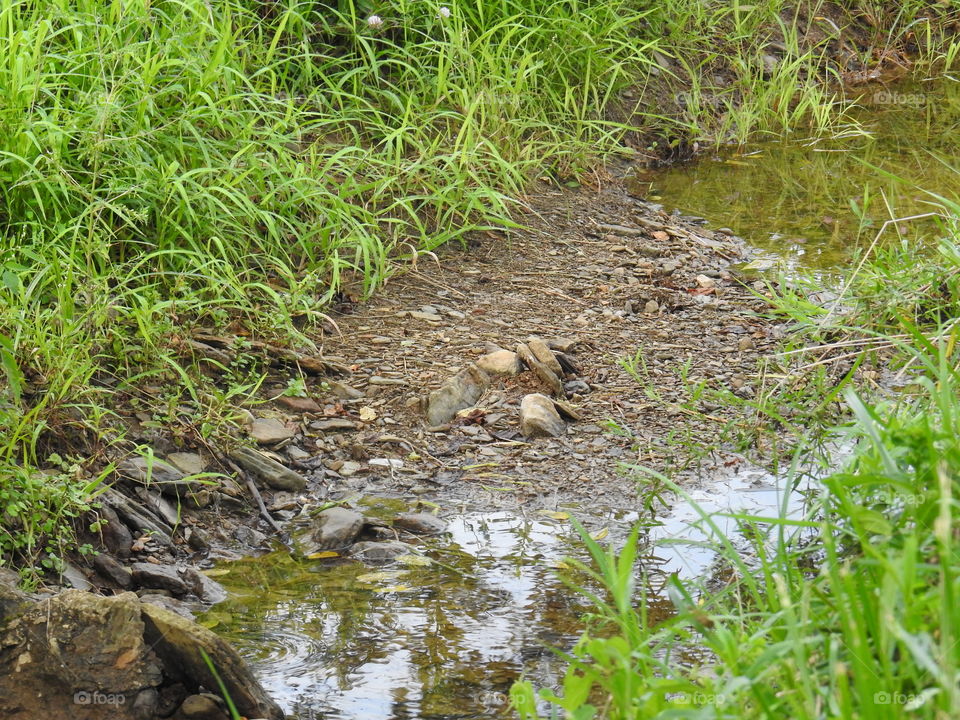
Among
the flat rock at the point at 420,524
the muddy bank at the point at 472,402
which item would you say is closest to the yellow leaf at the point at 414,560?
the flat rock at the point at 420,524

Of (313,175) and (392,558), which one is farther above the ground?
(313,175)

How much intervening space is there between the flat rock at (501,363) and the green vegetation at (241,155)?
638 millimetres

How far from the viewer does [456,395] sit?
3.41 m

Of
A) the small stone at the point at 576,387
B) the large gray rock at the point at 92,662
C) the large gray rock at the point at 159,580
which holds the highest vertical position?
the large gray rock at the point at 92,662

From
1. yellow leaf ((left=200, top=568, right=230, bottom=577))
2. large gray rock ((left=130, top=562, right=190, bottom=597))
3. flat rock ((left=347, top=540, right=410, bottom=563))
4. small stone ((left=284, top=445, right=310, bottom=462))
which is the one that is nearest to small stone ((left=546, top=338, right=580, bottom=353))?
small stone ((left=284, top=445, right=310, bottom=462))

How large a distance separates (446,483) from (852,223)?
2.73 metres

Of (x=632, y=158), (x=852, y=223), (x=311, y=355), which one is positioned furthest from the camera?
(x=632, y=158)

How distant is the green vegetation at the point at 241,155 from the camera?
2885 millimetres

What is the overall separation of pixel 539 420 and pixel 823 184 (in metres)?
2.80

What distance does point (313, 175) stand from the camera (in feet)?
13.1

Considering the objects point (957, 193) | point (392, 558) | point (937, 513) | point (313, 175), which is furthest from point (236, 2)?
point (937, 513)

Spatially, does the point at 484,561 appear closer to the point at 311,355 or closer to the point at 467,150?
the point at 311,355

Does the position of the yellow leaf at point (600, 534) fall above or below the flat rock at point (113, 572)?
below

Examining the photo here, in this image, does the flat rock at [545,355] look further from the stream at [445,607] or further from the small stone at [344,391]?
the stream at [445,607]
